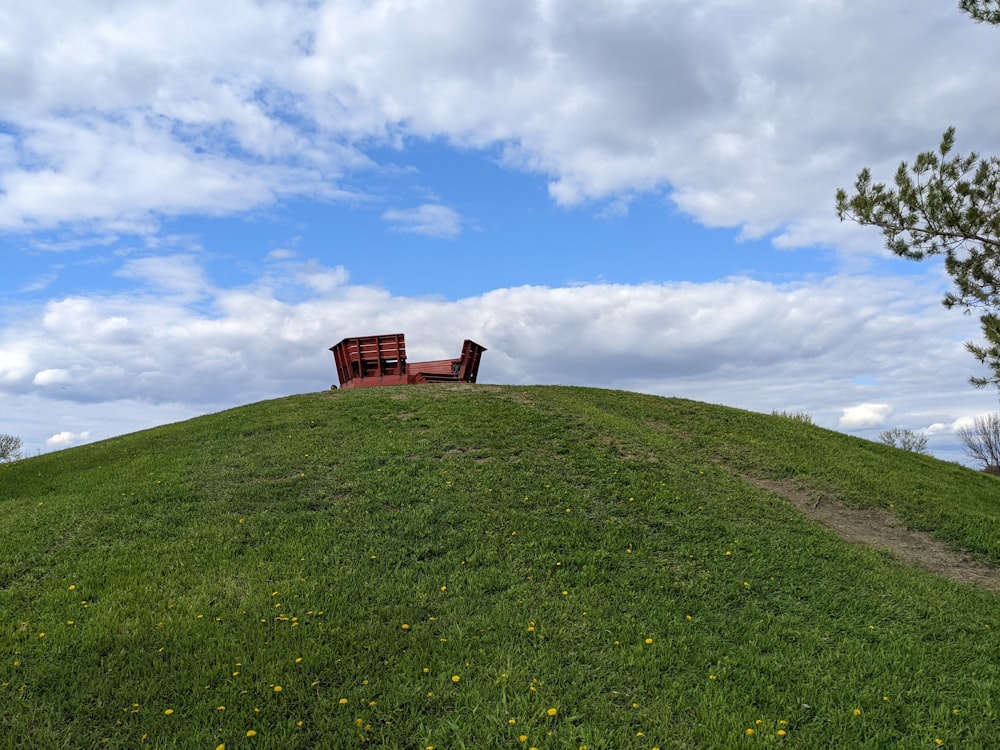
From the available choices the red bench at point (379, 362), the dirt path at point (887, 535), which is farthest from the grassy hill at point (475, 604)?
the red bench at point (379, 362)

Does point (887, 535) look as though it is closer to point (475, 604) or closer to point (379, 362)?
point (475, 604)

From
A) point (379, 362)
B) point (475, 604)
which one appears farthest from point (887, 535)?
point (379, 362)

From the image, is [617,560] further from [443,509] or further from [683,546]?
[443,509]

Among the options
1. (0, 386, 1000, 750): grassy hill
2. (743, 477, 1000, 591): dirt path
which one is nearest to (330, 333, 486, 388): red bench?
(0, 386, 1000, 750): grassy hill

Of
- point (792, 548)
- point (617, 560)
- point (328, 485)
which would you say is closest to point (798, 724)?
point (617, 560)

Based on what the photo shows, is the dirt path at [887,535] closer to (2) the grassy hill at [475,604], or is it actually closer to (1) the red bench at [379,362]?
(2) the grassy hill at [475,604]

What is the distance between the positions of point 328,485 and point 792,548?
769 centimetres

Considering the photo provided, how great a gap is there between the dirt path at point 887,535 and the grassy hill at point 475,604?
451 millimetres

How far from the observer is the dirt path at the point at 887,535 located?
10156 millimetres

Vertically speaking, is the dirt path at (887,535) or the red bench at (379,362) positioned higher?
the red bench at (379,362)

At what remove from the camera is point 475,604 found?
7.17m

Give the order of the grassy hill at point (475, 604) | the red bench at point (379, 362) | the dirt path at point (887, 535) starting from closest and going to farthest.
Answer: the grassy hill at point (475, 604) < the dirt path at point (887, 535) < the red bench at point (379, 362)

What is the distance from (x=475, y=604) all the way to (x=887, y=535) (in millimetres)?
8335

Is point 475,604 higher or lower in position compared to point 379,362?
lower
